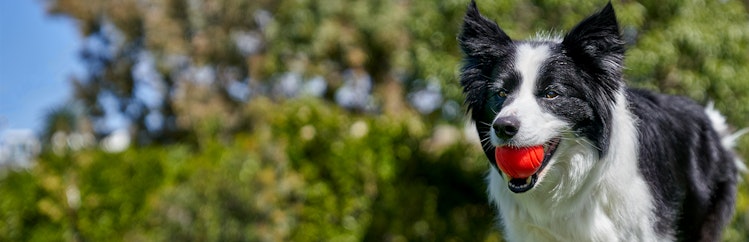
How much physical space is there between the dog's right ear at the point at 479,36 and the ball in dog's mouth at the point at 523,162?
62 centimetres

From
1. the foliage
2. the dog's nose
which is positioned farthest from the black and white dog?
the foliage

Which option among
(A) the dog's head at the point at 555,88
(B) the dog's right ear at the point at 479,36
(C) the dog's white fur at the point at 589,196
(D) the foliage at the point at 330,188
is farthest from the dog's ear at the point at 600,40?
(D) the foliage at the point at 330,188

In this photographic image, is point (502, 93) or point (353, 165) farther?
point (353, 165)

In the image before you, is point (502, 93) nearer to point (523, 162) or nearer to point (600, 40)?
point (523, 162)

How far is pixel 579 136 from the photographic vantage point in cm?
445

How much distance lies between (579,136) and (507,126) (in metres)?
0.60

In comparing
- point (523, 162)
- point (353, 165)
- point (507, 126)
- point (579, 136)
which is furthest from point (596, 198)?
point (353, 165)

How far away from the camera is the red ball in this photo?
423cm

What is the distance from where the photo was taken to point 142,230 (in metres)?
9.26

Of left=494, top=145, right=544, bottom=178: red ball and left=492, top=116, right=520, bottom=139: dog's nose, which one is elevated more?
left=492, top=116, right=520, bottom=139: dog's nose

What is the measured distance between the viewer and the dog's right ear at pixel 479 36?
4674mm

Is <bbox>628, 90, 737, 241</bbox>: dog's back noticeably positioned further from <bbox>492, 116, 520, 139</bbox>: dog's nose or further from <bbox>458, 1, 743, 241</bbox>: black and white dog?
<bbox>492, 116, 520, 139</bbox>: dog's nose

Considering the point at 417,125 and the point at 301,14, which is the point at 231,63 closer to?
the point at 301,14

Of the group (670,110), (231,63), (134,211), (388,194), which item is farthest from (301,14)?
(670,110)
